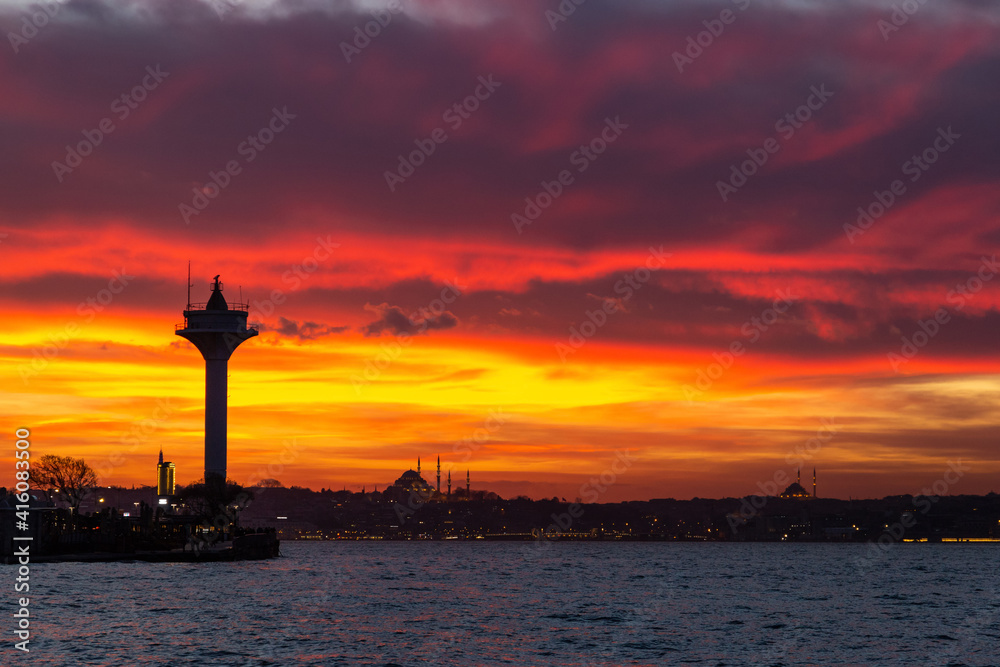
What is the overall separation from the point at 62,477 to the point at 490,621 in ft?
430

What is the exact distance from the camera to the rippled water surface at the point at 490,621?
2488 inches

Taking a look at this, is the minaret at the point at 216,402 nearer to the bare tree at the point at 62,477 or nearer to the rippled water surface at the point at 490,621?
the bare tree at the point at 62,477

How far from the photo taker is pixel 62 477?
192625mm

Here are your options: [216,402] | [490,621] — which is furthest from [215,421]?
[490,621]

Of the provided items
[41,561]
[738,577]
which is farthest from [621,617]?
[41,561]

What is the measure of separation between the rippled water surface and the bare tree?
53860mm

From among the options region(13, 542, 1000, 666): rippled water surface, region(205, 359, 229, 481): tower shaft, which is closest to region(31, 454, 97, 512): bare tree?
region(205, 359, 229, 481): tower shaft

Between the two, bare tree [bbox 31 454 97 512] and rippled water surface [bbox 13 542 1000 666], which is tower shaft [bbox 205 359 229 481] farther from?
rippled water surface [bbox 13 542 1000 666]

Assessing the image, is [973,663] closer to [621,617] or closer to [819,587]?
[621,617]

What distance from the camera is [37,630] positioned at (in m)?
68.6

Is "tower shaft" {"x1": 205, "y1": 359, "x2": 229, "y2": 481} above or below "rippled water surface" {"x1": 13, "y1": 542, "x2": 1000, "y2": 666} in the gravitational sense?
above

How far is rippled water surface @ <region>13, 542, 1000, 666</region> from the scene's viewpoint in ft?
207

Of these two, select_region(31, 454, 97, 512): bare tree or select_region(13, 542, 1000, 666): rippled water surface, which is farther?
select_region(31, 454, 97, 512): bare tree

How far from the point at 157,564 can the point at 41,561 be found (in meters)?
21.1
